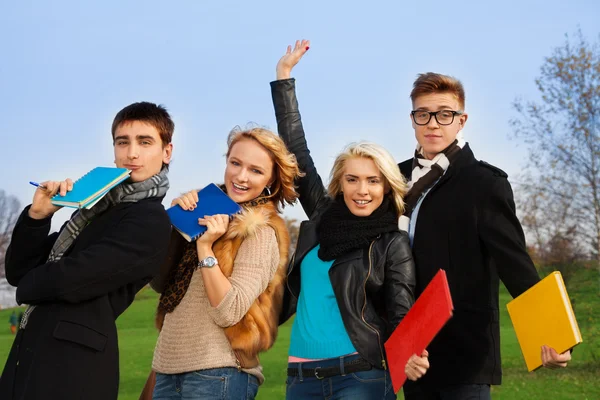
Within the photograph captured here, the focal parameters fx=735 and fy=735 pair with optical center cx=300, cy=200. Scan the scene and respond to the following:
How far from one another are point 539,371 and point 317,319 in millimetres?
12203

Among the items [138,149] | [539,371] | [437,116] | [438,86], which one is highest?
[438,86]

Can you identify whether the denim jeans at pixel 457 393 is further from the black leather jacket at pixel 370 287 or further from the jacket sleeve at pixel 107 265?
the jacket sleeve at pixel 107 265

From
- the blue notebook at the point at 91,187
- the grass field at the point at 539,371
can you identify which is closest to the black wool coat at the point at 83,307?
the blue notebook at the point at 91,187

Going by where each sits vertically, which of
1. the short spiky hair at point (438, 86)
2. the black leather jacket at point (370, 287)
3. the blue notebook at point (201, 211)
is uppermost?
the short spiky hair at point (438, 86)

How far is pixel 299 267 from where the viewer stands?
3.64 metres

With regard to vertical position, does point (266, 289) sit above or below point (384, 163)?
below

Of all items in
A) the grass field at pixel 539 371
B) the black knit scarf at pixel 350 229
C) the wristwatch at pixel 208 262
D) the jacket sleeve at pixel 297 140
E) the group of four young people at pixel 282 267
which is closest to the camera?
the group of four young people at pixel 282 267

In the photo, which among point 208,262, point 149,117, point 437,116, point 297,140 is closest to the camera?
point 208,262

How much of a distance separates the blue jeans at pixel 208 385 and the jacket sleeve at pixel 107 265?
52 centimetres

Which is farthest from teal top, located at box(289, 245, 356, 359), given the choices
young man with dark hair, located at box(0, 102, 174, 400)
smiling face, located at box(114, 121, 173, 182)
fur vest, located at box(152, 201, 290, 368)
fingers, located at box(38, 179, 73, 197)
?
fingers, located at box(38, 179, 73, 197)

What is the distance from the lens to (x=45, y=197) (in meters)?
3.19

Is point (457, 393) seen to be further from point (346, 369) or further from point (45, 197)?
point (45, 197)

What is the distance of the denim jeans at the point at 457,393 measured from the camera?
339cm

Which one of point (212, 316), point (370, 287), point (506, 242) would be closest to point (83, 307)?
point (212, 316)
